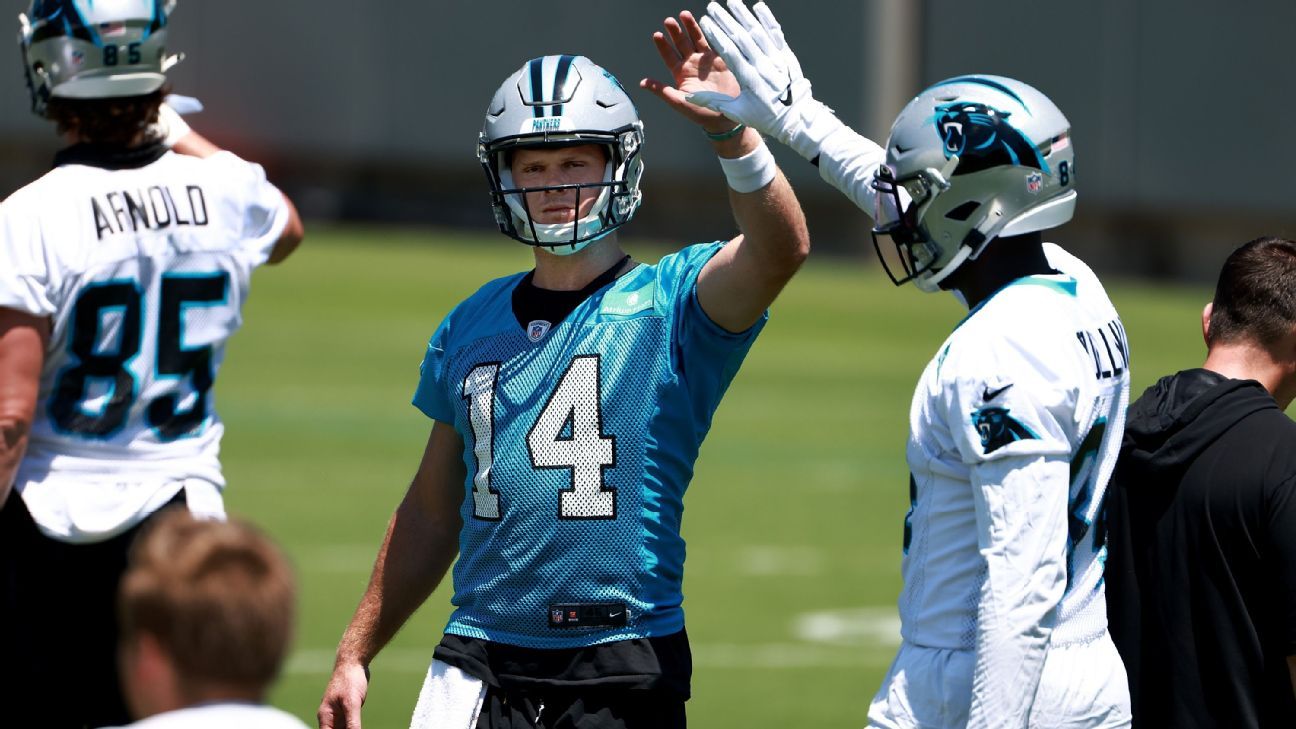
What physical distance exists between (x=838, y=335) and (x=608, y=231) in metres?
22.1

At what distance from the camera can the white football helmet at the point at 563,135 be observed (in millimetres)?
4922

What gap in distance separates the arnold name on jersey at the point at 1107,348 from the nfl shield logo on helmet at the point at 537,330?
55.0 inches

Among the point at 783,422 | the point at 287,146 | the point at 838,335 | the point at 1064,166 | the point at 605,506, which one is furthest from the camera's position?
the point at 287,146

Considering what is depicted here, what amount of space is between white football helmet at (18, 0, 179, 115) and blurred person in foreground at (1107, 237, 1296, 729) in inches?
103

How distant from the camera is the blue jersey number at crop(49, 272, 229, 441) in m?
4.85

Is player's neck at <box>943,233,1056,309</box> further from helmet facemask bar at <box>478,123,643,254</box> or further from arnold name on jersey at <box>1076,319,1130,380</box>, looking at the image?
helmet facemask bar at <box>478,123,643,254</box>

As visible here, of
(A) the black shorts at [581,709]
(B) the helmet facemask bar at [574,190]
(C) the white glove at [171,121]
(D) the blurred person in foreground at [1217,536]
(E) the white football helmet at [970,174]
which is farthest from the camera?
(C) the white glove at [171,121]

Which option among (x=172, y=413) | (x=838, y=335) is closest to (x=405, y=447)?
(x=838, y=335)

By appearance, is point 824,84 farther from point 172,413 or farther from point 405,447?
point 172,413

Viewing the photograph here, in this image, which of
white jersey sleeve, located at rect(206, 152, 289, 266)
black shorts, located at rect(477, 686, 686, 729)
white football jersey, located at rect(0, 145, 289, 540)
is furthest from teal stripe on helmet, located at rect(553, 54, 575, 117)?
black shorts, located at rect(477, 686, 686, 729)

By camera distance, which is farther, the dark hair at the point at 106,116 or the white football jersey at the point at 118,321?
the dark hair at the point at 106,116

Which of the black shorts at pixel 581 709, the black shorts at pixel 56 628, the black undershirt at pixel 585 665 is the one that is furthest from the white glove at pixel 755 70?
the black shorts at pixel 56 628

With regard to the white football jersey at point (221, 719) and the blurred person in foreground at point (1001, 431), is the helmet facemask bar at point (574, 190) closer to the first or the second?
the blurred person in foreground at point (1001, 431)

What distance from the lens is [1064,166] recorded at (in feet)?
14.2
